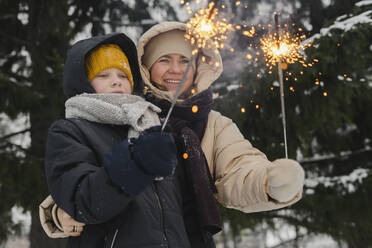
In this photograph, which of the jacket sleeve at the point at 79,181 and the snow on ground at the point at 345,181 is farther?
the snow on ground at the point at 345,181

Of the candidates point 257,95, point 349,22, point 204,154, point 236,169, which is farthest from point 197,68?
point 349,22

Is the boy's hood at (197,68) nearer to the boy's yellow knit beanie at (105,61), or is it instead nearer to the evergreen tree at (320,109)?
the boy's yellow knit beanie at (105,61)

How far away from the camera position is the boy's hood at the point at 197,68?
2225 mm

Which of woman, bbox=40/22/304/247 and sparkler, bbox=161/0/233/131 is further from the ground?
sparkler, bbox=161/0/233/131

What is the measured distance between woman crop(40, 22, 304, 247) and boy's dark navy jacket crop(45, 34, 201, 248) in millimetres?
82

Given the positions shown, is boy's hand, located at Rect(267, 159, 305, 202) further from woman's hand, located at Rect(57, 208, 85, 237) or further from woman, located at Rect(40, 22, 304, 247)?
woman's hand, located at Rect(57, 208, 85, 237)

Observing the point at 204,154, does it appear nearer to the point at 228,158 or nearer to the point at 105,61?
the point at 228,158

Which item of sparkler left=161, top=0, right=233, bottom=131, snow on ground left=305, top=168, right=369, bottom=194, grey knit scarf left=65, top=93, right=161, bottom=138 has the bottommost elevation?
snow on ground left=305, top=168, right=369, bottom=194

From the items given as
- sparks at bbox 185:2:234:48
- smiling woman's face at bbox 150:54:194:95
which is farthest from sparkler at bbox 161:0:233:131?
smiling woman's face at bbox 150:54:194:95

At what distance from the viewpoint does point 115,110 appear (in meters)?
1.75

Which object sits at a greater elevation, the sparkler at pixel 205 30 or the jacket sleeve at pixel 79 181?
the sparkler at pixel 205 30

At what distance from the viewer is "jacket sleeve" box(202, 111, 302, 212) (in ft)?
5.95

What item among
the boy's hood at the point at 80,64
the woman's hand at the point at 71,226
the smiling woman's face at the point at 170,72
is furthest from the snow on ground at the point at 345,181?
the woman's hand at the point at 71,226

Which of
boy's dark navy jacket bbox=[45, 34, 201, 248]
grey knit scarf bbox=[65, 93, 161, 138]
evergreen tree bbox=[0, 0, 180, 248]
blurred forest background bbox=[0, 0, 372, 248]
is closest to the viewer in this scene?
A: boy's dark navy jacket bbox=[45, 34, 201, 248]
